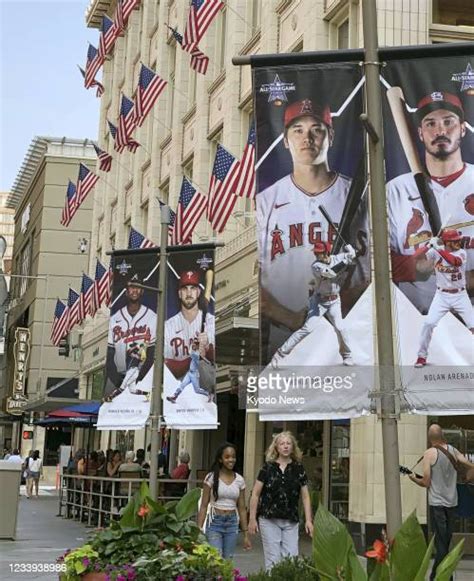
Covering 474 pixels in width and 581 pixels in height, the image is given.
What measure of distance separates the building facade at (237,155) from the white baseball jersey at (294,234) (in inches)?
384

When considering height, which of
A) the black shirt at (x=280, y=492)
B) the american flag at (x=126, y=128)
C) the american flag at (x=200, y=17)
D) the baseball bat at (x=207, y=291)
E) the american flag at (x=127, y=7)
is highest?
the american flag at (x=127, y=7)

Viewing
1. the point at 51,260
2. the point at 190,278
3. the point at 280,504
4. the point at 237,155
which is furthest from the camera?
the point at 51,260

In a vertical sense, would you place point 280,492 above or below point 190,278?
below

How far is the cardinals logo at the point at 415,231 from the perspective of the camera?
6.84 m

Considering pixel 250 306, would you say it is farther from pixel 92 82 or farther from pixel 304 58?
pixel 304 58

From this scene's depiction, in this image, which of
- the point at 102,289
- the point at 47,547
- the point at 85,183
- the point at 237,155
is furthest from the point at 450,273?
the point at 85,183

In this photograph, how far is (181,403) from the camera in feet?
53.4

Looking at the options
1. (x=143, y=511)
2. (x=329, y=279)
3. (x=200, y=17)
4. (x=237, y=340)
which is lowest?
(x=143, y=511)

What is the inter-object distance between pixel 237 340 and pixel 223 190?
10.8 ft

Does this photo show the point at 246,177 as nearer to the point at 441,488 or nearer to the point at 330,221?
the point at 441,488

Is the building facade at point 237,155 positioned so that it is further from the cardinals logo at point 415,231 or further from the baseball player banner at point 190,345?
the cardinals logo at point 415,231

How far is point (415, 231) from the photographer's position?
22.5 ft

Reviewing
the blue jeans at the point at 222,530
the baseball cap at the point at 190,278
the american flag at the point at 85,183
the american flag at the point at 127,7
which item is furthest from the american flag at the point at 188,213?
the american flag at the point at 127,7

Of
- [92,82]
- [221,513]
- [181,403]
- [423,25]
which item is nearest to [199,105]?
[92,82]
